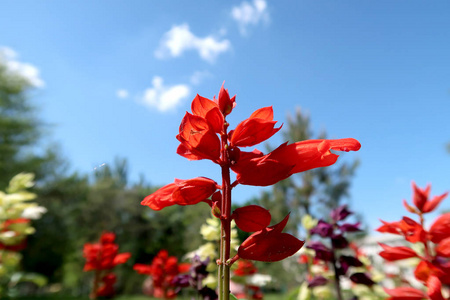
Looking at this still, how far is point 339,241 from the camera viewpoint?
52.3 inches

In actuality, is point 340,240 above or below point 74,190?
below

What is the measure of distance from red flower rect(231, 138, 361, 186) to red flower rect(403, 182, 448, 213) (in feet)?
2.40

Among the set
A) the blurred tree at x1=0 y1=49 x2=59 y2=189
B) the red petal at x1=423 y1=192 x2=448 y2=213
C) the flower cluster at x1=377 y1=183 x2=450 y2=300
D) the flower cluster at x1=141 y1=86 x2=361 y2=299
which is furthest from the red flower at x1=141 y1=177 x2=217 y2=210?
the blurred tree at x1=0 y1=49 x2=59 y2=189

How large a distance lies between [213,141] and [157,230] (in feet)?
49.3

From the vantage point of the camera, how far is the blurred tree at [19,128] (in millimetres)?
13523

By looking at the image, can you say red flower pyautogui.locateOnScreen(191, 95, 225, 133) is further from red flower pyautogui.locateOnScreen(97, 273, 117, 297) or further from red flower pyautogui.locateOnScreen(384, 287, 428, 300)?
red flower pyautogui.locateOnScreen(97, 273, 117, 297)

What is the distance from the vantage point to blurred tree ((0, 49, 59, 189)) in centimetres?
1352

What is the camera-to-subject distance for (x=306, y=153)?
55cm

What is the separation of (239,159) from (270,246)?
164 millimetres

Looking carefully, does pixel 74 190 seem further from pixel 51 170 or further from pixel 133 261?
pixel 133 261

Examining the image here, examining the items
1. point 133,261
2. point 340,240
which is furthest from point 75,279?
point 340,240

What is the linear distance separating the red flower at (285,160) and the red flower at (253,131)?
3 cm

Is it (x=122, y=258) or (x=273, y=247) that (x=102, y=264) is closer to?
(x=122, y=258)

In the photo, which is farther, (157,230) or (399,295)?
(157,230)
